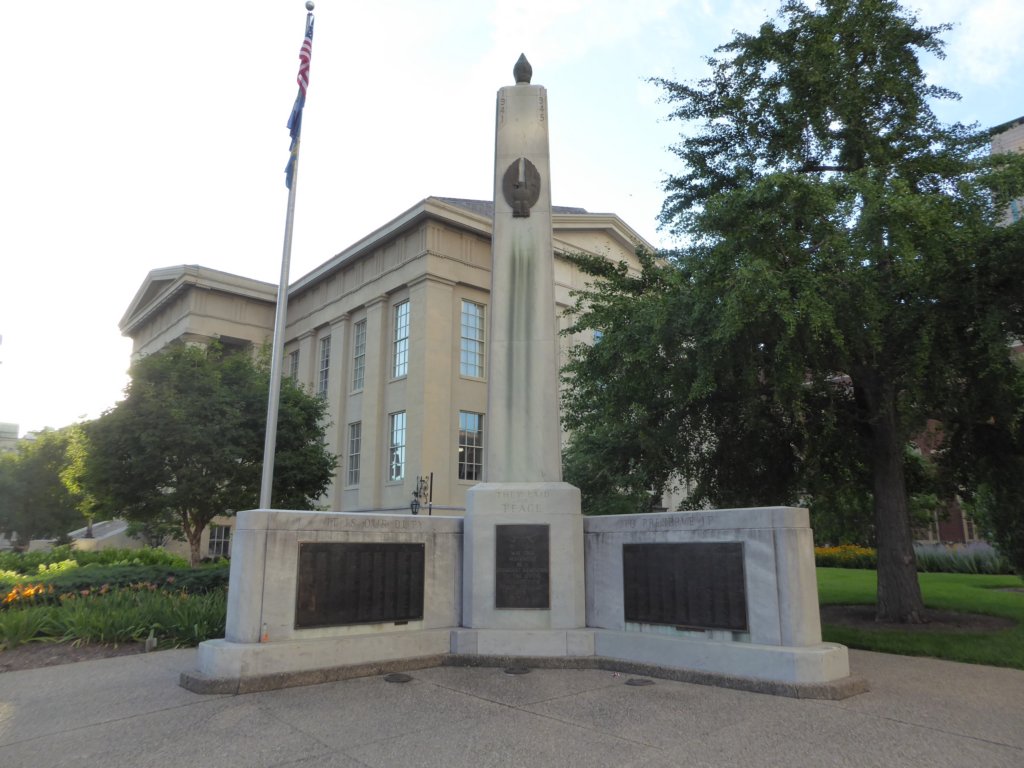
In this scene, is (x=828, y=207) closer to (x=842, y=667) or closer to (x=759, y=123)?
(x=759, y=123)

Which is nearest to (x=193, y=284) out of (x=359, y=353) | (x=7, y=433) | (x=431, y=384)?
(x=359, y=353)

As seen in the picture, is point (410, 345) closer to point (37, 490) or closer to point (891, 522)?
point (891, 522)

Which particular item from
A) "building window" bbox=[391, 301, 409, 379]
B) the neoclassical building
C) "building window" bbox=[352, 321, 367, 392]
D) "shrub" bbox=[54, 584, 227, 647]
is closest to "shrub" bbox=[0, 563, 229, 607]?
"shrub" bbox=[54, 584, 227, 647]

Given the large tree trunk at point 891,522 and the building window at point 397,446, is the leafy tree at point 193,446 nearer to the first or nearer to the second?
the building window at point 397,446

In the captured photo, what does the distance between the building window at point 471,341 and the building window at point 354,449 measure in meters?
6.06

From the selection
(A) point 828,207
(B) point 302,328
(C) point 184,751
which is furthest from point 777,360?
(B) point 302,328

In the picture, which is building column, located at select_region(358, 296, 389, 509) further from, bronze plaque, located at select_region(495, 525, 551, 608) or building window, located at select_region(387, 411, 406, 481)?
bronze plaque, located at select_region(495, 525, 551, 608)

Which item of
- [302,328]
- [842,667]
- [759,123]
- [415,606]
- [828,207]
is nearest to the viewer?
[842,667]

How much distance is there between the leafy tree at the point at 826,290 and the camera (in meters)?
10.1

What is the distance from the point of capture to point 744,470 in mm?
14633

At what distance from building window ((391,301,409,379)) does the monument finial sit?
2162 centimetres

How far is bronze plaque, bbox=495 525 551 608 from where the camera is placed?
905cm

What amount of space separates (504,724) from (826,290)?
7658 millimetres

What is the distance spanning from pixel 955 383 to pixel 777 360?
2830 mm
